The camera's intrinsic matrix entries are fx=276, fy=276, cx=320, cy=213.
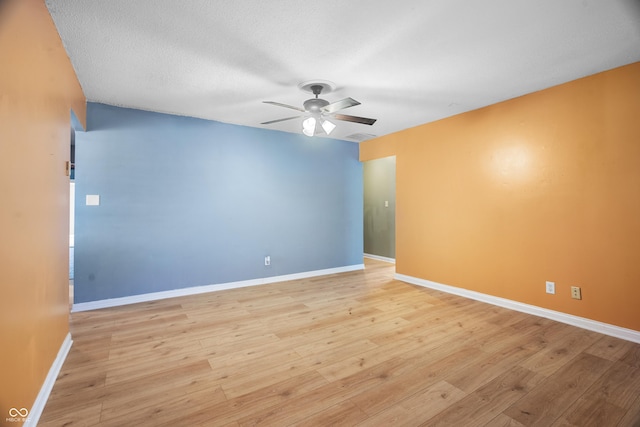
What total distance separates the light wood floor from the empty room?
0.06ft

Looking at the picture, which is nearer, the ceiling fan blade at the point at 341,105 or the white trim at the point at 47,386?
the white trim at the point at 47,386

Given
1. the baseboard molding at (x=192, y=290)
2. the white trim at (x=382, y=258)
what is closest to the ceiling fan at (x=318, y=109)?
the baseboard molding at (x=192, y=290)

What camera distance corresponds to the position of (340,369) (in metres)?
2.03

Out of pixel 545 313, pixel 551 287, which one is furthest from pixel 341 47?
pixel 545 313

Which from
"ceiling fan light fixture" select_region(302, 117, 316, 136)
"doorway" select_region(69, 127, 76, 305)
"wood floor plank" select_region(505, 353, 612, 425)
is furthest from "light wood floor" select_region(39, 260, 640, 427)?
"ceiling fan light fixture" select_region(302, 117, 316, 136)

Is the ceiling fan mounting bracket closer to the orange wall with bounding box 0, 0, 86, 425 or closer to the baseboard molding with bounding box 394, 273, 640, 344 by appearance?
the orange wall with bounding box 0, 0, 86, 425

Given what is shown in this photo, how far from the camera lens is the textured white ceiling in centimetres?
180

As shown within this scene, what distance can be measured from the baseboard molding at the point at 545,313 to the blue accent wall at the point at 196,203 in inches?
75.8

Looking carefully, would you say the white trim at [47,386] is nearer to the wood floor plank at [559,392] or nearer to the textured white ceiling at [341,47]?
the textured white ceiling at [341,47]

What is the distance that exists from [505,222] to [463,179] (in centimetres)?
78

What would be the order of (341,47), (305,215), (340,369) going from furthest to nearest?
(305,215) → (341,47) → (340,369)

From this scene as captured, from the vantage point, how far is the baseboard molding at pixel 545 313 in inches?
97.8

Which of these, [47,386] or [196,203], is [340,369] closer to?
[47,386]

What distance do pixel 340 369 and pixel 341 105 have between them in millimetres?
2251
